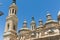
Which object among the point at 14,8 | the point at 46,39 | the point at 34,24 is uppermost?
the point at 14,8

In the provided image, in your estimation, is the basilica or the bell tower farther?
the bell tower

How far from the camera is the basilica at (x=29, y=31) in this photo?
3042 cm

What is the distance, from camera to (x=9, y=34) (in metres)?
34.3

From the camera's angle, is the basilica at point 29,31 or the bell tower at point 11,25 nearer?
the basilica at point 29,31

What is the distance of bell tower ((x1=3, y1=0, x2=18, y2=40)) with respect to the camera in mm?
34406

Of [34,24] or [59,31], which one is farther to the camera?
[34,24]

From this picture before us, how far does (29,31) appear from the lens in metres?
37.6

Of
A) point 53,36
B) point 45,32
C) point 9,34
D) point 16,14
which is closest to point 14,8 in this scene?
point 16,14

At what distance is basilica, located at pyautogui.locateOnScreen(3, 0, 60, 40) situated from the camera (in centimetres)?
3042

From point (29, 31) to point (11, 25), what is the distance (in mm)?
3999

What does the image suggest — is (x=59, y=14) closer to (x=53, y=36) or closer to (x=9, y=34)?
(x=53, y=36)

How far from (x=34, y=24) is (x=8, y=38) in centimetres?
1286

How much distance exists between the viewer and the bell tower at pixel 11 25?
1355 inches

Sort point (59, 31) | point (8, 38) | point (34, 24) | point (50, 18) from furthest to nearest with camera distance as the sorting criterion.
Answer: point (34, 24), point (50, 18), point (8, 38), point (59, 31)
